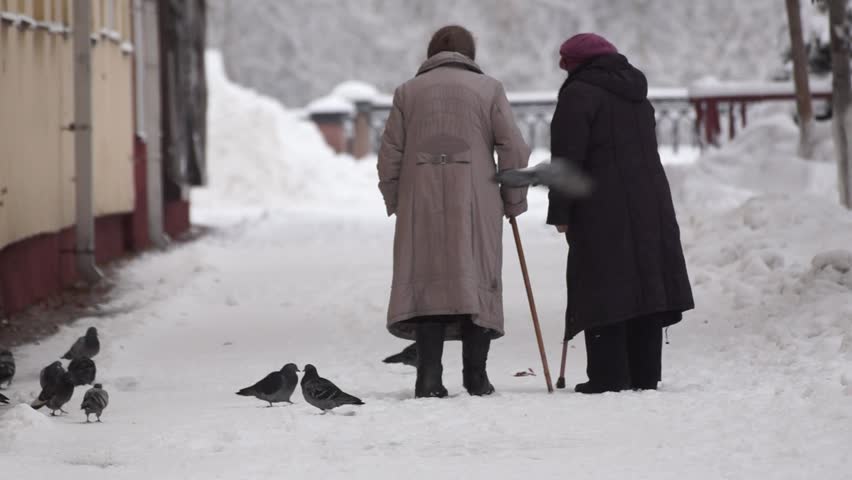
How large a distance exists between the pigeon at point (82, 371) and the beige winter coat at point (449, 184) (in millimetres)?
1685

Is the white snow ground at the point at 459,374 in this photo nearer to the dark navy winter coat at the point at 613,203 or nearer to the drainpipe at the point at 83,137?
the dark navy winter coat at the point at 613,203

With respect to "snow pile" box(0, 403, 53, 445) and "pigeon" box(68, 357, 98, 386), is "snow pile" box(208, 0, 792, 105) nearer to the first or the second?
"pigeon" box(68, 357, 98, 386)

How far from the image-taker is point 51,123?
1498cm

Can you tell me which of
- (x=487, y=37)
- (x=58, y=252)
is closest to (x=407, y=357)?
(x=58, y=252)

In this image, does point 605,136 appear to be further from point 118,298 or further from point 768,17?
point 768,17

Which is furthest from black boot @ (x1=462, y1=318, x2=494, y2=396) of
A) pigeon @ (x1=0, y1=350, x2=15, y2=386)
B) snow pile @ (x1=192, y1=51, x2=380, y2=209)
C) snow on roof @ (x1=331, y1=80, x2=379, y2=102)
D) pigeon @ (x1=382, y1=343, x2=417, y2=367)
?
snow on roof @ (x1=331, y1=80, x2=379, y2=102)

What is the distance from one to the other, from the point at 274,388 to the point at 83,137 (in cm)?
742

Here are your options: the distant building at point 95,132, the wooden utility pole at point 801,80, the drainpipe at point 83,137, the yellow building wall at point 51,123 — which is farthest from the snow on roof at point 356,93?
the drainpipe at point 83,137

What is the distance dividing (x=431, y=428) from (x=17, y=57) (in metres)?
6.76

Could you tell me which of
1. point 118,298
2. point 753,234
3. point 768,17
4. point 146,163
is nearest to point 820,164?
point 753,234

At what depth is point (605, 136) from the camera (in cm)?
866

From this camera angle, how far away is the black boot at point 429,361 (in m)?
8.69

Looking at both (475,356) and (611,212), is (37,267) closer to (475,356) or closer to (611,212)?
(475,356)

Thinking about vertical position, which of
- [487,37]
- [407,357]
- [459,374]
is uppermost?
[487,37]
